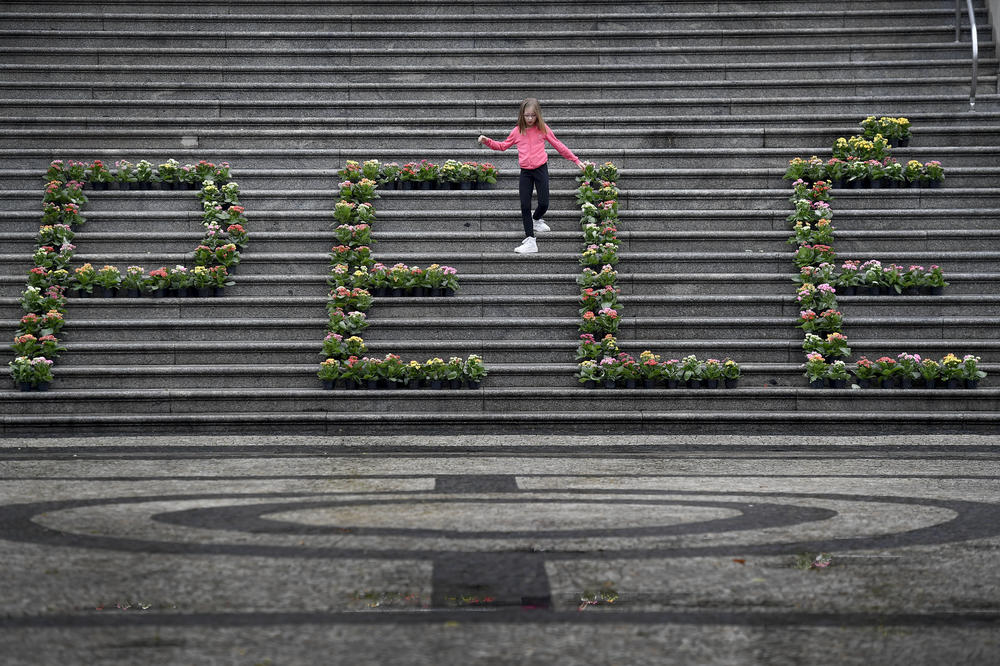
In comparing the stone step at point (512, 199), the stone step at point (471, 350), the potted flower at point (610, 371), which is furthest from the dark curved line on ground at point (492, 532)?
the stone step at point (512, 199)

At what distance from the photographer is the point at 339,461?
964 cm

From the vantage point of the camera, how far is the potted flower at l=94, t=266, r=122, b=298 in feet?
41.7

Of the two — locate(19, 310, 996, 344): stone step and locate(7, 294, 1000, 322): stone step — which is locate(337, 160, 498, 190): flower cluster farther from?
locate(19, 310, 996, 344): stone step

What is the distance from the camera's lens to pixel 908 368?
1184 centimetres

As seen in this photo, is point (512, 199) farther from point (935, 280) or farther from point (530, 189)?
point (935, 280)

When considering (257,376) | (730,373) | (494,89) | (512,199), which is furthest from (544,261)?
(494,89)

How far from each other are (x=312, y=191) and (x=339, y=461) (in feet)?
17.6

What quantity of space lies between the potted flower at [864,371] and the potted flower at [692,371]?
4.87 ft

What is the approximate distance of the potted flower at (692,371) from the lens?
38.7 feet

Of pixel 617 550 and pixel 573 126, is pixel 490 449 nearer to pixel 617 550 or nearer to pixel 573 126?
pixel 617 550

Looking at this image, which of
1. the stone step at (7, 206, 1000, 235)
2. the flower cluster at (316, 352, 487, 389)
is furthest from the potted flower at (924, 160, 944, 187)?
the flower cluster at (316, 352, 487, 389)

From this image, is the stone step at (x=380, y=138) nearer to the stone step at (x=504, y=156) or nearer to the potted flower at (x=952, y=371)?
the stone step at (x=504, y=156)

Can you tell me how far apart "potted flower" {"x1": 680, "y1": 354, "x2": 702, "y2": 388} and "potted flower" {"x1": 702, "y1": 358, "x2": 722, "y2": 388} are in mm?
55

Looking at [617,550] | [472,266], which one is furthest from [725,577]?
[472,266]
